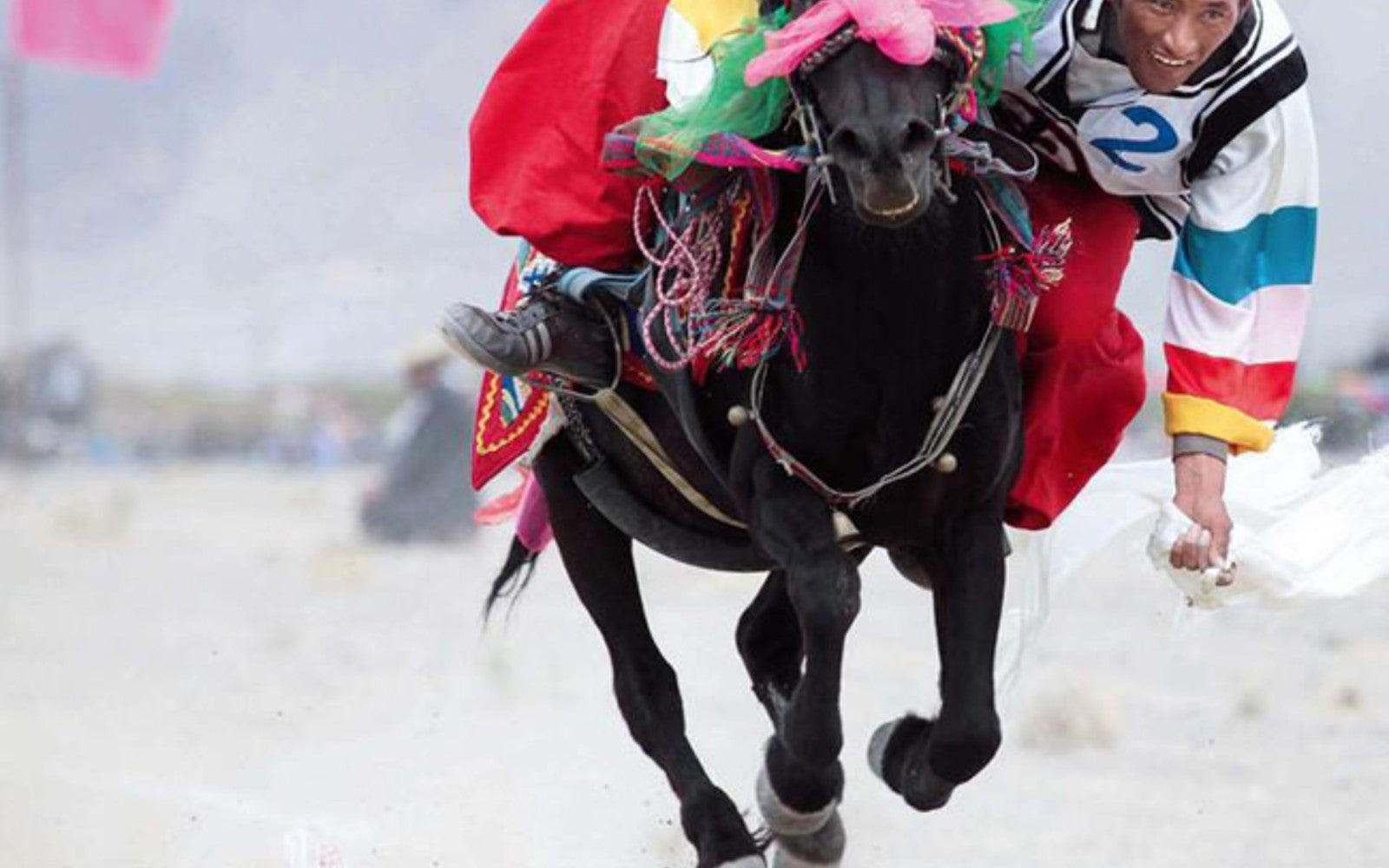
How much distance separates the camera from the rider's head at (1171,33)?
403 cm

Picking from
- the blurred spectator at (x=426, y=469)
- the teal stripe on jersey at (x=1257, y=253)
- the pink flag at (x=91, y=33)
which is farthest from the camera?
the pink flag at (x=91, y=33)

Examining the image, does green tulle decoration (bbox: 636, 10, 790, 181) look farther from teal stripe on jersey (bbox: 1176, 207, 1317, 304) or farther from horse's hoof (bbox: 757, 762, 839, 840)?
horse's hoof (bbox: 757, 762, 839, 840)

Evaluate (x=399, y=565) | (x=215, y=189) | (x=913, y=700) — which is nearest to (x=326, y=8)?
(x=215, y=189)

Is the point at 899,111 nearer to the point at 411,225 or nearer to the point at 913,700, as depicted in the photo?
the point at 913,700

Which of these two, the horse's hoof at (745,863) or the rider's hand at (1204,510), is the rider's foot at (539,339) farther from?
the rider's hand at (1204,510)

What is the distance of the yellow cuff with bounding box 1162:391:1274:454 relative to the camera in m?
4.43

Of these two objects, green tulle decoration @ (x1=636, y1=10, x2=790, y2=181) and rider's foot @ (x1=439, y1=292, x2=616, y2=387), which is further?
rider's foot @ (x1=439, y1=292, x2=616, y2=387)

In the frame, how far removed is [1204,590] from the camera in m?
4.79

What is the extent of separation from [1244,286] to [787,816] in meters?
1.27

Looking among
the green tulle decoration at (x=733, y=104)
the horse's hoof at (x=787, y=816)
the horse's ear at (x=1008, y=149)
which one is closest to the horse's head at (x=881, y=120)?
the green tulle decoration at (x=733, y=104)

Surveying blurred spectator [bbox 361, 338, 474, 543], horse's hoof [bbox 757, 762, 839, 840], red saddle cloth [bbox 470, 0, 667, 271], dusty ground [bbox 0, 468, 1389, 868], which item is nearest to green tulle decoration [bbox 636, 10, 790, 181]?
red saddle cloth [bbox 470, 0, 667, 271]

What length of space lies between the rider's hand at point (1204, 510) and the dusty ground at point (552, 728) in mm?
804

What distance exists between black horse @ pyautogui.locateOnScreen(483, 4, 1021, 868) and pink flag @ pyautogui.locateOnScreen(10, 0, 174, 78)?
493 inches

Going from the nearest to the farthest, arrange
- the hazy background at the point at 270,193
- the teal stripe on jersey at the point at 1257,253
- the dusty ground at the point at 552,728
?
the teal stripe on jersey at the point at 1257,253 < the dusty ground at the point at 552,728 < the hazy background at the point at 270,193
